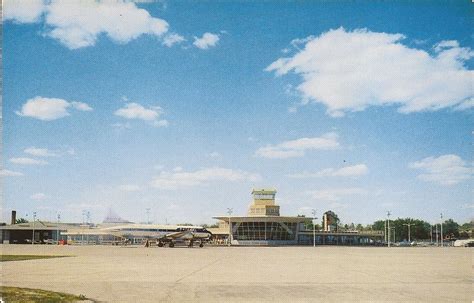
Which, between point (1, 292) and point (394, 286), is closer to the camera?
point (1, 292)

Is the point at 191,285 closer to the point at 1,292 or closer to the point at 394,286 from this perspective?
the point at 1,292

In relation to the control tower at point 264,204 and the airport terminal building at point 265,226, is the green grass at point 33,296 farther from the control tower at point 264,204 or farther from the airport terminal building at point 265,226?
the control tower at point 264,204

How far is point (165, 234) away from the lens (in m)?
104

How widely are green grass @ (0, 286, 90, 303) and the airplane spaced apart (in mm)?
73790

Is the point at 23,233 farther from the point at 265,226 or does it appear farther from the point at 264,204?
the point at 265,226

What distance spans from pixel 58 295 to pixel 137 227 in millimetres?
116171

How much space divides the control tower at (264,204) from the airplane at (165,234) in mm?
24862

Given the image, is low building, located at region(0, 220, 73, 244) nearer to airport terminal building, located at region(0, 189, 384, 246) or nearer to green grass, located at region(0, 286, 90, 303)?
airport terminal building, located at region(0, 189, 384, 246)

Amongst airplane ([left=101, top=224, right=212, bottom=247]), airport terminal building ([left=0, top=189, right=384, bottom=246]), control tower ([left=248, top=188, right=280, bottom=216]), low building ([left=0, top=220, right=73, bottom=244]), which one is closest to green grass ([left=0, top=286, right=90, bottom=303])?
airplane ([left=101, top=224, right=212, bottom=247])

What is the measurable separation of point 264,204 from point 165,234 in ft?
136

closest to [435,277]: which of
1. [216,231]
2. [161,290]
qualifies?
[161,290]

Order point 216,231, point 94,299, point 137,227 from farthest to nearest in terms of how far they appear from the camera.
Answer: point 216,231 → point 137,227 → point 94,299

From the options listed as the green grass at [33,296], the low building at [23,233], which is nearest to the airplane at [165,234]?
the low building at [23,233]

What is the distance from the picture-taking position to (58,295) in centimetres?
1797
